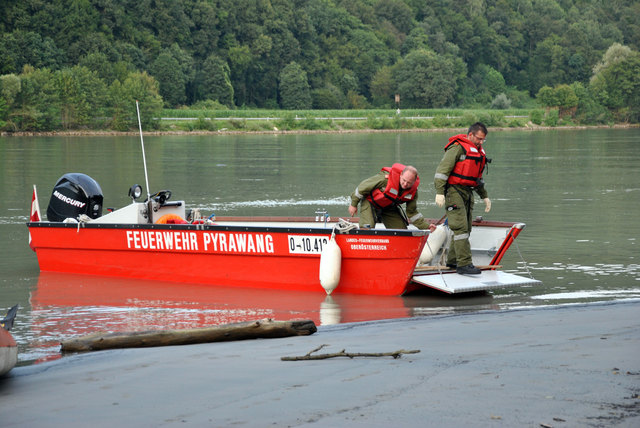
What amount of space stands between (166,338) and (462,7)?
147634 mm

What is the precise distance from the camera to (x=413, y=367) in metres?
6.54

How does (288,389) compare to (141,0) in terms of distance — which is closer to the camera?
(288,389)

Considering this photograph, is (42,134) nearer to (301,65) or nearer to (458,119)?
(458,119)

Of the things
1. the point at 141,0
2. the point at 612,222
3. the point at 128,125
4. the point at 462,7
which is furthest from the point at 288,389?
the point at 462,7

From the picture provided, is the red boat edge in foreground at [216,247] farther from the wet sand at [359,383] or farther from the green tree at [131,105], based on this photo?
the green tree at [131,105]

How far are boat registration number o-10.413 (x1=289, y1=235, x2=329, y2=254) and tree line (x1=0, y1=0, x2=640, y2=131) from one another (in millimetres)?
62551

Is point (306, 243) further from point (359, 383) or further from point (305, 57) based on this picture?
point (305, 57)

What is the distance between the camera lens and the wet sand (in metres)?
5.43

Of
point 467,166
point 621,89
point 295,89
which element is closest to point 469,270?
point 467,166

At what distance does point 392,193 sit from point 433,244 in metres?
1.05

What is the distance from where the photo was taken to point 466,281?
1073 cm

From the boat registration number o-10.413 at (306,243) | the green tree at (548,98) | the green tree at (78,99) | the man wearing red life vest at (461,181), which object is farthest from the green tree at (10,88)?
the man wearing red life vest at (461,181)

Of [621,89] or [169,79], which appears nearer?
[169,79]

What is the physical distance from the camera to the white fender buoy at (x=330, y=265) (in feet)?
35.9
